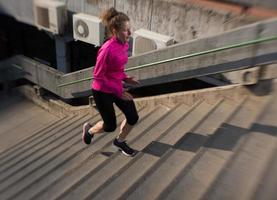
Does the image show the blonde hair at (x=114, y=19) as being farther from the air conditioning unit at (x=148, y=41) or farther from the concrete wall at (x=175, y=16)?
the air conditioning unit at (x=148, y=41)

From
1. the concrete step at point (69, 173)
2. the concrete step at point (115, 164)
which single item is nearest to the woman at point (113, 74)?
the concrete step at point (115, 164)

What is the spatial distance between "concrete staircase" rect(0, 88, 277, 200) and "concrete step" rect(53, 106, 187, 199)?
0.01m

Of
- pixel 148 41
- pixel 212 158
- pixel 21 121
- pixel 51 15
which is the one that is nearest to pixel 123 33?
pixel 212 158

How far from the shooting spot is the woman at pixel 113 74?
380 cm

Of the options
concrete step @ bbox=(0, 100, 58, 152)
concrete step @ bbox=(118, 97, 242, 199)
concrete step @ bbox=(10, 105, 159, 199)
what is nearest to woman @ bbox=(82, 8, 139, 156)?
concrete step @ bbox=(10, 105, 159, 199)

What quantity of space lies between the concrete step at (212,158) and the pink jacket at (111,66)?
1156 mm

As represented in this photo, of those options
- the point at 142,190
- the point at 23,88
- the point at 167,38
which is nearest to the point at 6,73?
the point at 23,88

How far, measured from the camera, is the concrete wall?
618cm

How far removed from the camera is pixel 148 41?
701 centimetres

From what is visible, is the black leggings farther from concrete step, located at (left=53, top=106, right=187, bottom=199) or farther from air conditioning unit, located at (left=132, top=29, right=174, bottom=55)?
air conditioning unit, located at (left=132, top=29, right=174, bottom=55)

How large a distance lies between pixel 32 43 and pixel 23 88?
2244mm

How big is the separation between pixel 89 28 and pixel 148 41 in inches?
68.9

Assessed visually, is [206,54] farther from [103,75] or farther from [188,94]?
[103,75]

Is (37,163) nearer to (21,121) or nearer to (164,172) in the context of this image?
(164,172)
